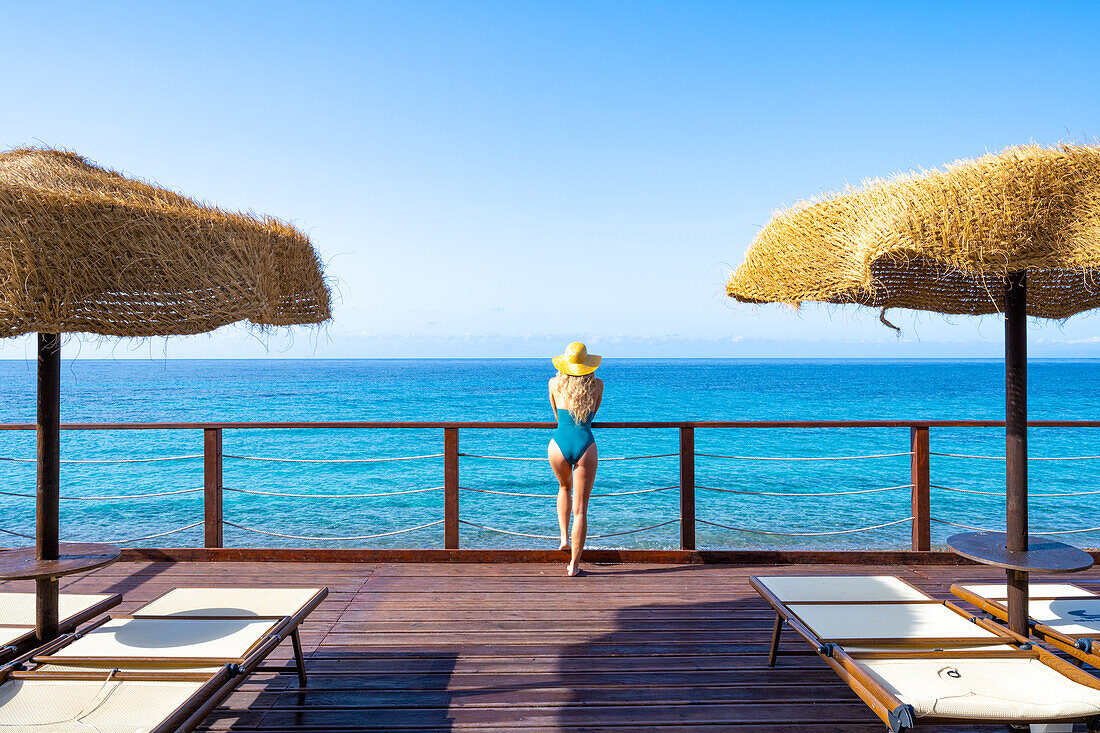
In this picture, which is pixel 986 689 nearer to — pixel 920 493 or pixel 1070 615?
pixel 1070 615

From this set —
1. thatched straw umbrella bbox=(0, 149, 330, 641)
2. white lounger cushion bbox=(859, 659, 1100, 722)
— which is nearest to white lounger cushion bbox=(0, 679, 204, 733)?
thatched straw umbrella bbox=(0, 149, 330, 641)

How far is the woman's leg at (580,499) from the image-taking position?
11.5ft

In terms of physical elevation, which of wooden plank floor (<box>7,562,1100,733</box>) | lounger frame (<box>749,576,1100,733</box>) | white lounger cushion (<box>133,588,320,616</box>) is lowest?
wooden plank floor (<box>7,562,1100,733</box>)

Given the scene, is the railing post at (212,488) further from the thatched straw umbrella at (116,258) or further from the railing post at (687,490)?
the railing post at (687,490)

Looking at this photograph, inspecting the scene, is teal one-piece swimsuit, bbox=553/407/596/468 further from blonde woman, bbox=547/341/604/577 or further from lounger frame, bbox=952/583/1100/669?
lounger frame, bbox=952/583/1100/669

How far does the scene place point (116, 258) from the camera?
4.71 ft

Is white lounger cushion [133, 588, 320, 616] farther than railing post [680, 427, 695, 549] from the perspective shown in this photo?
No

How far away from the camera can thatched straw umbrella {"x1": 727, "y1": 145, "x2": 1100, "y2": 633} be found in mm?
1566

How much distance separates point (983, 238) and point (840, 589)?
151cm

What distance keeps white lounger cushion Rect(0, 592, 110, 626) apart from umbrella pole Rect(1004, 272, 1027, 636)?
3177 millimetres

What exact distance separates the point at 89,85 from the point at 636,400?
1162 inches

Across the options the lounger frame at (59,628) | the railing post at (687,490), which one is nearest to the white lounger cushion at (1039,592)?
the railing post at (687,490)

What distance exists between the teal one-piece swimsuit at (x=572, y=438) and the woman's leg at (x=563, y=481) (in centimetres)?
3

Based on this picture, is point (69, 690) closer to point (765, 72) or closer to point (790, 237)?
point (790, 237)
